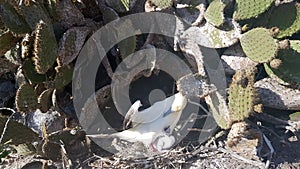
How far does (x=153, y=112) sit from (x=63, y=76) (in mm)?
392

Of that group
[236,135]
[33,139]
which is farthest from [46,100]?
[236,135]

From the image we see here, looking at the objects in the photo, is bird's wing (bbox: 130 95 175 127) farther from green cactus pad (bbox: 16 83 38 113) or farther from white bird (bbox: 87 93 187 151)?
green cactus pad (bbox: 16 83 38 113)

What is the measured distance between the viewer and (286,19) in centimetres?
194

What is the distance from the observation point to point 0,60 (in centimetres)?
196

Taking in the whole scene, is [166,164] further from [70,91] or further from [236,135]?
[70,91]

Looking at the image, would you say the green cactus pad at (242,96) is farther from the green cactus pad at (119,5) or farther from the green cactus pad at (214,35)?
the green cactus pad at (119,5)

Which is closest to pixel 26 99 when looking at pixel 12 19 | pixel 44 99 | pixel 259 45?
pixel 44 99

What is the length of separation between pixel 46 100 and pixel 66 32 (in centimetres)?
29

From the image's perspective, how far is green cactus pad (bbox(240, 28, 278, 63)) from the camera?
1769 millimetres

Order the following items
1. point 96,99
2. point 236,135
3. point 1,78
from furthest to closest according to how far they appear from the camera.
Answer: point 1,78 < point 96,99 < point 236,135

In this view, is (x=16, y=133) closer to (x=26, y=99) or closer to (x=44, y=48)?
(x=26, y=99)

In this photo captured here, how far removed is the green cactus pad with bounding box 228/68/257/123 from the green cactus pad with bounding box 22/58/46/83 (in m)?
0.76

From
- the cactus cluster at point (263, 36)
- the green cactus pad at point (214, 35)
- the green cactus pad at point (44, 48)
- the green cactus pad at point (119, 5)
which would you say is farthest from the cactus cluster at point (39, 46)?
the cactus cluster at point (263, 36)

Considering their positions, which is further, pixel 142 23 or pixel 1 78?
pixel 1 78
